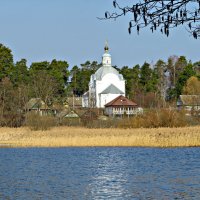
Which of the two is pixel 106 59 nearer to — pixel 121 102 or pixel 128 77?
pixel 128 77

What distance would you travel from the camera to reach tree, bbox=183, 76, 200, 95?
91625 millimetres

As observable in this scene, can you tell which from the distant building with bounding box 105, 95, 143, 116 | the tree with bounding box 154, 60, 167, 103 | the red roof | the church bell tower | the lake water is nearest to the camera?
the lake water

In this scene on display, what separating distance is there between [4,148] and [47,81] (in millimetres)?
49936

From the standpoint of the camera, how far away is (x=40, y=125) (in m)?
50.8

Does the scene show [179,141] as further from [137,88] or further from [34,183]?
[137,88]

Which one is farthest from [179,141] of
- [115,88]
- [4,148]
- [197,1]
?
[115,88]

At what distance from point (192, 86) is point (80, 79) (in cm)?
3110

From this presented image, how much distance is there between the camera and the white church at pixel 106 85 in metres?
101

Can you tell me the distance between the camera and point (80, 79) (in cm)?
11794

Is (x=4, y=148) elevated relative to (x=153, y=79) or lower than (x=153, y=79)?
lower

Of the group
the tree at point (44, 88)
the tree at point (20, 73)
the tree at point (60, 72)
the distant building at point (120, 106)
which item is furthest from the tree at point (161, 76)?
the tree at point (44, 88)

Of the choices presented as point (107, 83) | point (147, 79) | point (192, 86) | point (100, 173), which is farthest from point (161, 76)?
point (100, 173)

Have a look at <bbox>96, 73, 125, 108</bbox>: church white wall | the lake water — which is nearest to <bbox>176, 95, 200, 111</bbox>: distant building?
<bbox>96, 73, 125, 108</bbox>: church white wall

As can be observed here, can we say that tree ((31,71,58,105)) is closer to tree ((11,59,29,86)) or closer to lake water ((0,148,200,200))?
tree ((11,59,29,86))
